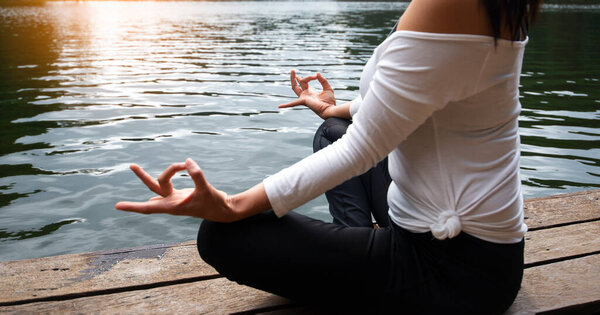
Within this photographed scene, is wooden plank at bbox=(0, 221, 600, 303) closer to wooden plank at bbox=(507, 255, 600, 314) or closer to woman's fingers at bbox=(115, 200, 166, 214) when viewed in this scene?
wooden plank at bbox=(507, 255, 600, 314)

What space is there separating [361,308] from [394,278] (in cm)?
15

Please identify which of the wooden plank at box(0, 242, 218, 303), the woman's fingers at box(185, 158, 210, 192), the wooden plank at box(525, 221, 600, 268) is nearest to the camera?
the woman's fingers at box(185, 158, 210, 192)

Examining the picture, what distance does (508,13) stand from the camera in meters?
1.29

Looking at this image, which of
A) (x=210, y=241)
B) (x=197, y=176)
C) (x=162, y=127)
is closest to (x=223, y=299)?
(x=210, y=241)

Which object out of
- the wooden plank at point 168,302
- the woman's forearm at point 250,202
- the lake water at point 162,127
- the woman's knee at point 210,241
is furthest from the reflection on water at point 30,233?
the woman's forearm at point 250,202

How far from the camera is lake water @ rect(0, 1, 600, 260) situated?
402 cm

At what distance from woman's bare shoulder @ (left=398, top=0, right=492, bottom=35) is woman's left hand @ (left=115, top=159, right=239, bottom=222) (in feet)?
2.27

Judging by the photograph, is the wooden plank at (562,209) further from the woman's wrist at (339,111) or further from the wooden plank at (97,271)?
the wooden plank at (97,271)

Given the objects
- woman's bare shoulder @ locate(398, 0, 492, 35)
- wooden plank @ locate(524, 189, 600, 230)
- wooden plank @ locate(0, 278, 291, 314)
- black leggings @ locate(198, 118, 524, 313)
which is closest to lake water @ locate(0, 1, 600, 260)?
wooden plank @ locate(524, 189, 600, 230)

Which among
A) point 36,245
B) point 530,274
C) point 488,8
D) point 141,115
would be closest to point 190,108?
point 141,115

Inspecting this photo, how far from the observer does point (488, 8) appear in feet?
4.17

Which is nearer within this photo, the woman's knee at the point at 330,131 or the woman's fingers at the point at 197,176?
the woman's fingers at the point at 197,176

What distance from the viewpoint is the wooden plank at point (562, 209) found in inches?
104

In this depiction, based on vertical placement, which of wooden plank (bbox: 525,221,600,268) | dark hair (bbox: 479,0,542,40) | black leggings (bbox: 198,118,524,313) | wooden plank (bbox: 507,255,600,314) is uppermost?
dark hair (bbox: 479,0,542,40)
